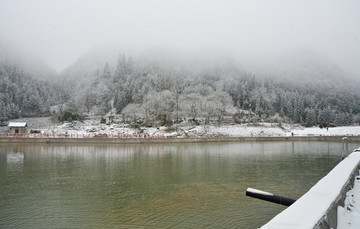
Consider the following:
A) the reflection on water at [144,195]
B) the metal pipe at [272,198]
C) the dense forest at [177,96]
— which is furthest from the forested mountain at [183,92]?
the metal pipe at [272,198]

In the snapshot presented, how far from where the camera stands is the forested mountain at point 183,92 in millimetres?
84644

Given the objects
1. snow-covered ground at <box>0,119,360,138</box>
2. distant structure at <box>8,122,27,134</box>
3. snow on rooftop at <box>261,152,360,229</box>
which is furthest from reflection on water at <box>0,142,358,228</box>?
distant structure at <box>8,122,27,134</box>

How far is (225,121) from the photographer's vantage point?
78.6 m

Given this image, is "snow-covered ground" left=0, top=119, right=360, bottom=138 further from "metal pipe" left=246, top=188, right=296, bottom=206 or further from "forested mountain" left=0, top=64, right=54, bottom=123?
"metal pipe" left=246, top=188, right=296, bottom=206

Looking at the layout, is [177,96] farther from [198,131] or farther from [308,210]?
[308,210]

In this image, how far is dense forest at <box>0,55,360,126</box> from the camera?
271 feet

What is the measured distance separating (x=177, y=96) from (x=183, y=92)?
426 inches

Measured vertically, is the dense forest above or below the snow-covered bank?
above

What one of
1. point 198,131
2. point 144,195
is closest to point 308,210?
point 144,195

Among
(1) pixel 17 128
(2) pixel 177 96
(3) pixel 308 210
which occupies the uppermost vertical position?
(2) pixel 177 96

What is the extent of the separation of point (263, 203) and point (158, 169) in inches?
397

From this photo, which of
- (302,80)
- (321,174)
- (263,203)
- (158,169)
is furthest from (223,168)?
(302,80)

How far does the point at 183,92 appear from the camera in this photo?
95.3 meters

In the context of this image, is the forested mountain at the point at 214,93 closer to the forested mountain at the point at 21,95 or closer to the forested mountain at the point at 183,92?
the forested mountain at the point at 183,92
